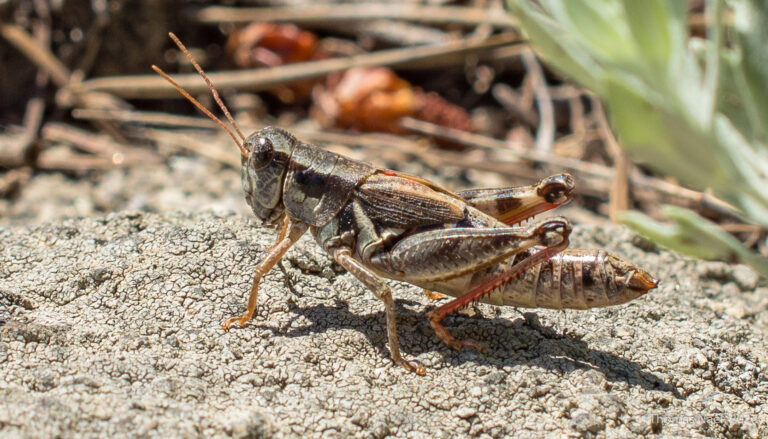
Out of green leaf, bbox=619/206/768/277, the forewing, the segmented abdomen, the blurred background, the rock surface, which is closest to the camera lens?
green leaf, bbox=619/206/768/277

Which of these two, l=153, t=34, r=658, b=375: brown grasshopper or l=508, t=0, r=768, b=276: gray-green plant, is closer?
l=508, t=0, r=768, b=276: gray-green plant

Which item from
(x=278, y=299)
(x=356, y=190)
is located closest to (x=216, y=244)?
(x=278, y=299)

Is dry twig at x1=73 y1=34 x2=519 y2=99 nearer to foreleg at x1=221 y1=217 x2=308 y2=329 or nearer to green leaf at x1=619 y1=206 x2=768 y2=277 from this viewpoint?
foreleg at x1=221 y1=217 x2=308 y2=329

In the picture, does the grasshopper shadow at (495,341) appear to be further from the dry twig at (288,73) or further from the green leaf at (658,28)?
the dry twig at (288,73)

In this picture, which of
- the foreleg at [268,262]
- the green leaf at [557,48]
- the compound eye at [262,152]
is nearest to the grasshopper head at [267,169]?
the compound eye at [262,152]

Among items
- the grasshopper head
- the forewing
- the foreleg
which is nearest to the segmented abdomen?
the forewing
